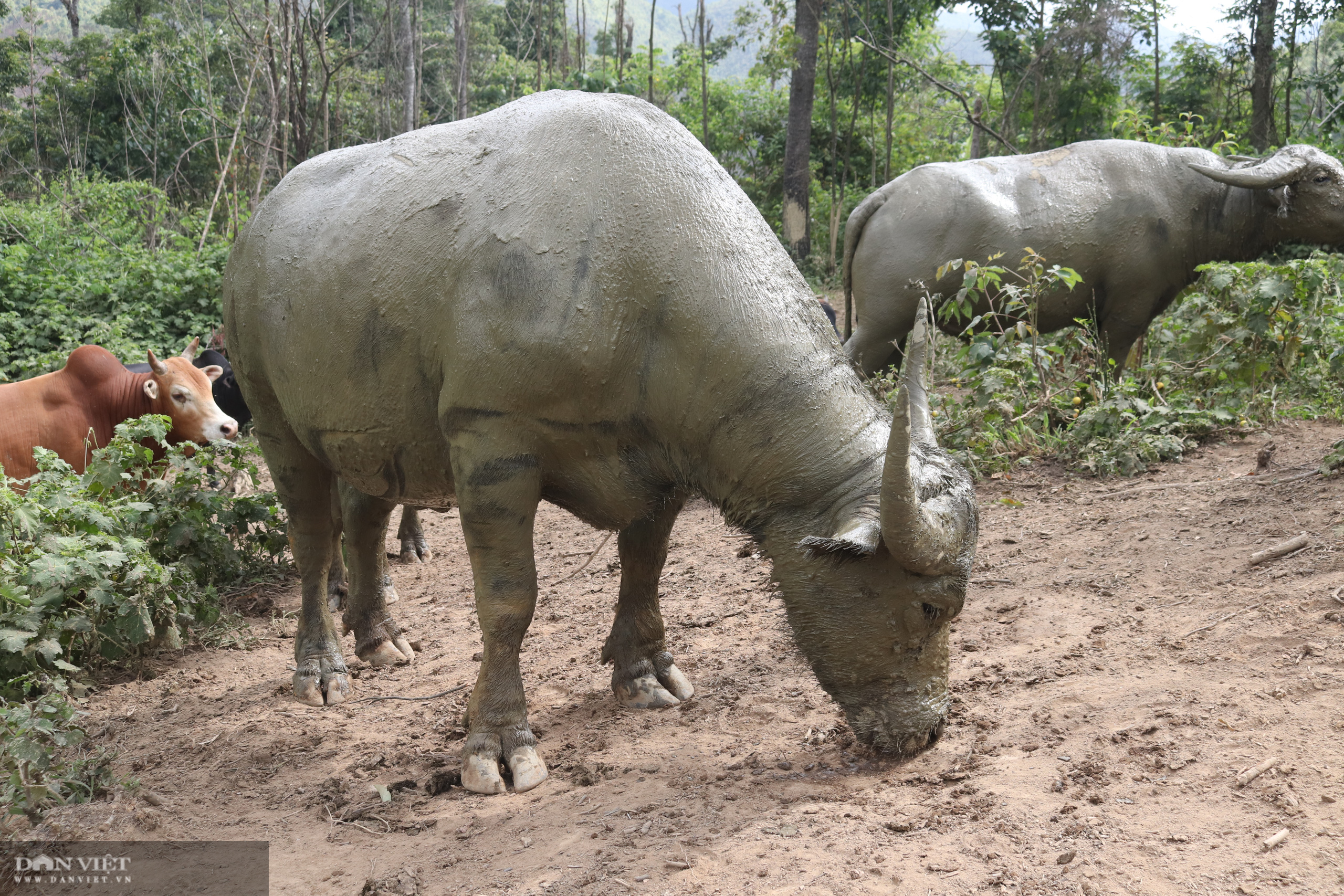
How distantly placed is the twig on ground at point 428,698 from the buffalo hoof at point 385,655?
413mm

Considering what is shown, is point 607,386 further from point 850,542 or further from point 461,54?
point 461,54

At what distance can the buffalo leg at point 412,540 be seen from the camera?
675 cm

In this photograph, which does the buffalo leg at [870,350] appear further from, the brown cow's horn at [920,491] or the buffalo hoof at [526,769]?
the buffalo hoof at [526,769]

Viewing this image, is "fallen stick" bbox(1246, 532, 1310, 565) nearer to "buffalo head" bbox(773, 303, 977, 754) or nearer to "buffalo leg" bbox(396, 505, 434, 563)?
"buffalo head" bbox(773, 303, 977, 754)

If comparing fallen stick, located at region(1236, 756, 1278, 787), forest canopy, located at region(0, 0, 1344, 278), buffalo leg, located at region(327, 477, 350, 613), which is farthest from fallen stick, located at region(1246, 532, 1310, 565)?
forest canopy, located at region(0, 0, 1344, 278)

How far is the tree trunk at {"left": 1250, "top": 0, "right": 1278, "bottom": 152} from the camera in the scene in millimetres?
12695

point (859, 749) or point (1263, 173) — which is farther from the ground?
point (1263, 173)

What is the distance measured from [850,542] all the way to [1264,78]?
42.4ft

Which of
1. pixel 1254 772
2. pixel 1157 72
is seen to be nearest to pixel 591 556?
pixel 1254 772

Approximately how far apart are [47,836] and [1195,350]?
23.6ft

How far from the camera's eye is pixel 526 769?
3.55 metres

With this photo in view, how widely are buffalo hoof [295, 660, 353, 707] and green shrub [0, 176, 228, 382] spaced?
5.28 m

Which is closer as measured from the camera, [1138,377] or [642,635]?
[642,635]

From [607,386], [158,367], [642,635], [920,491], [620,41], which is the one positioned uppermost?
[620,41]
